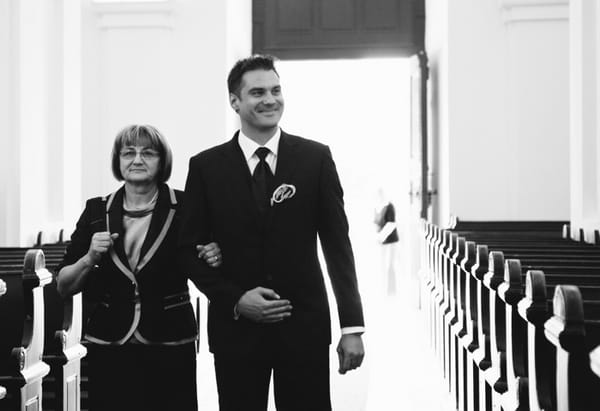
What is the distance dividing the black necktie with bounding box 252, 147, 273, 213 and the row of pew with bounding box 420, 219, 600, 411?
0.83 m

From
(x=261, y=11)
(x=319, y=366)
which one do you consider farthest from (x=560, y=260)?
(x=261, y=11)

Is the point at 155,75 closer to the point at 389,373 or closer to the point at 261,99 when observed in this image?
the point at 389,373

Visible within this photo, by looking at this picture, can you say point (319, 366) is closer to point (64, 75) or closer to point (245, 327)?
point (245, 327)

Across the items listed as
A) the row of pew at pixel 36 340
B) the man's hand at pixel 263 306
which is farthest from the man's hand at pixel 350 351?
the row of pew at pixel 36 340

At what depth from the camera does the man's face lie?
2260mm

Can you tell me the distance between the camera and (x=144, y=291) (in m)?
2.55

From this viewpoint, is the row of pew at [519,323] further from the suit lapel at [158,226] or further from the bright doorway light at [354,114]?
the bright doorway light at [354,114]

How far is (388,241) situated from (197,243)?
813 centimetres

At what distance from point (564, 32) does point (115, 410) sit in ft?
22.9

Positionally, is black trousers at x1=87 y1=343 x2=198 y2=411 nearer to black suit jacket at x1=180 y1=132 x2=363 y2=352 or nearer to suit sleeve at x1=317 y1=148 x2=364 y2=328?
black suit jacket at x1=180 y1=132 x2=363 y2=352

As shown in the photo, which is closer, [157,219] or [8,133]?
[157,219]

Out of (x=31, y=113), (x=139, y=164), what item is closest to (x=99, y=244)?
(x=139, y=164)

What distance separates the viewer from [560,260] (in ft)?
12.3

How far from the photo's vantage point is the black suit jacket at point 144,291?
2.51m
